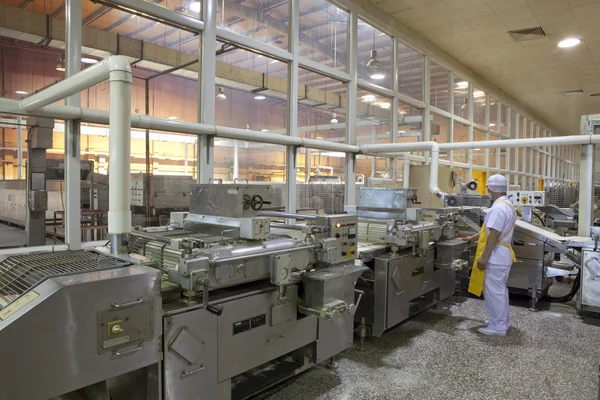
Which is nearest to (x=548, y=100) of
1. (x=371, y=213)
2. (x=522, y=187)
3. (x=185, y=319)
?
(x=522, y=187)

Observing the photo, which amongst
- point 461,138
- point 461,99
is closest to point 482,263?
point 461,99

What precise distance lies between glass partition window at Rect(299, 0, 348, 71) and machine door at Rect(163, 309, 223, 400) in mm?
3531

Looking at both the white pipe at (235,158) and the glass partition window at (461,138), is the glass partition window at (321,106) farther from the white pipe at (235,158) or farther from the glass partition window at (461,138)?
the glass partition window at (461,138)

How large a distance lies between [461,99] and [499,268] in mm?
4987

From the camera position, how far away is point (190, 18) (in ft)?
9.96

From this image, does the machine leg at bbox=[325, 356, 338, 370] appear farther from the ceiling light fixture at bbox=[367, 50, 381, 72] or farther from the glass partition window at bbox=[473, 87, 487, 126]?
the glass partition window at bbox=[473, 87, 487, 126]

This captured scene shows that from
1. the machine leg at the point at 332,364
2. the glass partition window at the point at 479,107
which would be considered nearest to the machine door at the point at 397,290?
the machine leg at the point at 332,364

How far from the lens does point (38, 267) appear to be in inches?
59.9

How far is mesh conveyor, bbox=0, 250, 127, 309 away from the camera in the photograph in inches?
53.9

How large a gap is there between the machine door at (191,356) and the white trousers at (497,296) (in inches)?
97.6

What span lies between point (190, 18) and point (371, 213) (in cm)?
225

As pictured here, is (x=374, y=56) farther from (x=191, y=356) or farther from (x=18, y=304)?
(x=18, y=304)

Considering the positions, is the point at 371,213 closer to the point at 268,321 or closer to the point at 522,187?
the point at 268,321

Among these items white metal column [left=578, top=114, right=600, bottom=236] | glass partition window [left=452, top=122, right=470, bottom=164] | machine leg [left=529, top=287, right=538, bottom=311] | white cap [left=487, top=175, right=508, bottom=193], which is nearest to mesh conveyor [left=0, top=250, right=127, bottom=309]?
white cap [left=487, top=175, right=508, bottom=193]
